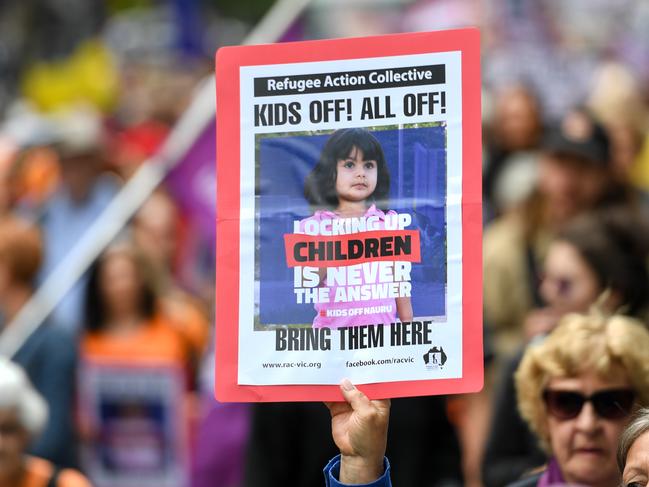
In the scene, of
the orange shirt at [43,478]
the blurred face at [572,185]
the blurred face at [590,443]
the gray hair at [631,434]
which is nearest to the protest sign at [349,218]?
the gray hair at [631,434]

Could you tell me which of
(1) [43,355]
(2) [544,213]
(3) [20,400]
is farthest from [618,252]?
(1) [43,355]

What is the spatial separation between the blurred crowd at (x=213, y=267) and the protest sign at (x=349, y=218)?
1.53 meters

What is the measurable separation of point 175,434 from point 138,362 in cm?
40

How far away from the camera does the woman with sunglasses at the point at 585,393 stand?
160 inches

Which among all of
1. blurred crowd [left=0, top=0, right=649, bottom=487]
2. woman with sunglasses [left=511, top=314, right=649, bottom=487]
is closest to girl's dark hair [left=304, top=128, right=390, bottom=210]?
woman with sunglasses [left=511, top=314, right=649, bottom=487]

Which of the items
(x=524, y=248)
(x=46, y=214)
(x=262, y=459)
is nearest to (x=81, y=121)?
(x=46, y=214)

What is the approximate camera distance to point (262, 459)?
5648mm

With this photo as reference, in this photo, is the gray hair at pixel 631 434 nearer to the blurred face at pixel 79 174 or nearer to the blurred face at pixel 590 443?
the blurred face at pixel 590 443

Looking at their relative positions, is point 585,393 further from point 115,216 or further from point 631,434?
point 115,216

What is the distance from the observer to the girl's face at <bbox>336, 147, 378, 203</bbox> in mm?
3607

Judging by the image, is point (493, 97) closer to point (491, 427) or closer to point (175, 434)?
point (175, 434)

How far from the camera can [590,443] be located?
4059 mm

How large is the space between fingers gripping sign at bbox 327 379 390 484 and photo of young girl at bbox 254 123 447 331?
6.8 inches

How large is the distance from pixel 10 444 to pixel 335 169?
2114 mm
